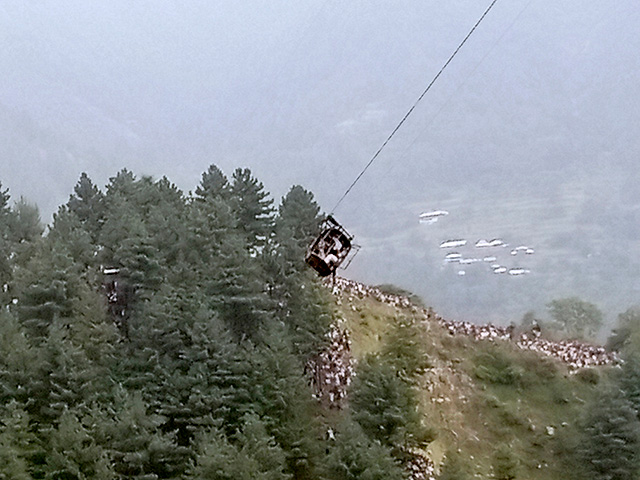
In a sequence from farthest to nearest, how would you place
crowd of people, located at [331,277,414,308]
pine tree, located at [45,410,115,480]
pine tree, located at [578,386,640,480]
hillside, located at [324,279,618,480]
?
crowd of people, located at [331,277,414,308]
hillside, located at [324,279,618,480]
pine tree, located at [578,386,640,480]
pine tree, located at [45,410,115,480]

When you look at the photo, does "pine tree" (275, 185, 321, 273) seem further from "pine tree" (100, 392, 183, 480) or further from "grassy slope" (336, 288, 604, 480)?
"pine tree" (100, 392, 183, 480)

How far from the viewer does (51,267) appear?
2384cm

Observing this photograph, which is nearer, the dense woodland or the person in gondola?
the dense woodland

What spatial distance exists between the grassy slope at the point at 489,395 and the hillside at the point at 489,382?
53 millimetres

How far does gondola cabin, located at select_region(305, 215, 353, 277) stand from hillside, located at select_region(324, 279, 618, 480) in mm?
7510

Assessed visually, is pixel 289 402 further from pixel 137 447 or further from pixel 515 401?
pixel 515 401

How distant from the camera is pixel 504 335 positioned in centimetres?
3766

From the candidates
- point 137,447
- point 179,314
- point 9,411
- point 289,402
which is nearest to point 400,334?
point 289,402

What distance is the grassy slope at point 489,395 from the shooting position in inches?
1102

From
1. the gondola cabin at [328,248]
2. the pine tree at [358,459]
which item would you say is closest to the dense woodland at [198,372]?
the pine tree at [358,459]

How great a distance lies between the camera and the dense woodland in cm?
1859

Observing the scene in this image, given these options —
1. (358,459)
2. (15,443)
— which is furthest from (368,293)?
(15,443)

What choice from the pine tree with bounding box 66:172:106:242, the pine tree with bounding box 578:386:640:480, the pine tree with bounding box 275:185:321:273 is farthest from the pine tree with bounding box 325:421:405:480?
the pine tree with bounding box 66:172:106:242

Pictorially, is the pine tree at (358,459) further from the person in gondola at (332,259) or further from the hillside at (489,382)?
the hillside at (489,382)
